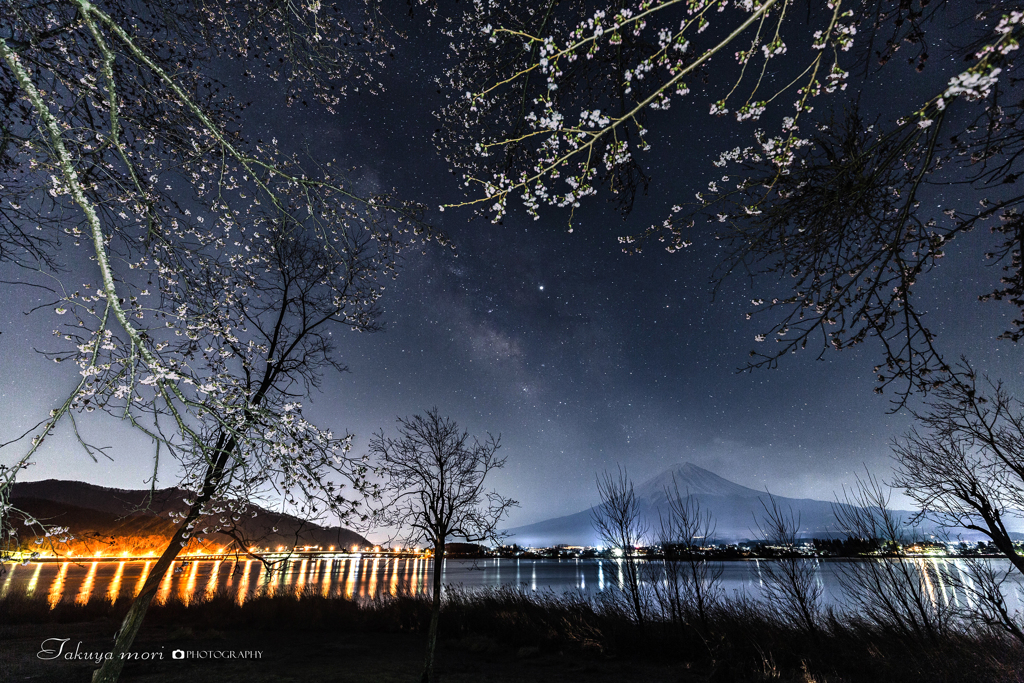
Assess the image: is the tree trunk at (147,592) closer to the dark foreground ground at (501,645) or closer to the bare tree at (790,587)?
the dark foreground ground at (501,645)

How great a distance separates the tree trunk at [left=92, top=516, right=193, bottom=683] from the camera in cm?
627

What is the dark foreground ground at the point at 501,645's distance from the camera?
8297 millimetres

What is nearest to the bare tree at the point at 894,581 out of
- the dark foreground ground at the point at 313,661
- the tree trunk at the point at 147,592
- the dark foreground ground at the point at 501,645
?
the dark foreground ground at the point at 501,645

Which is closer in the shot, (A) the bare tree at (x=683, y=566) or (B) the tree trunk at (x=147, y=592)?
(B) the tree trunk at (x=147, y=592)

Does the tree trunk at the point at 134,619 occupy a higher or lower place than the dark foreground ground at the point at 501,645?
higher

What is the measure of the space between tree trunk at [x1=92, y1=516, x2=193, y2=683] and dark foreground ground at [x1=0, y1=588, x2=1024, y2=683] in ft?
9.29

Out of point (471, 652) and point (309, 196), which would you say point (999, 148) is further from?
point (471, 652)

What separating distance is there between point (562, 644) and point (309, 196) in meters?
13.3

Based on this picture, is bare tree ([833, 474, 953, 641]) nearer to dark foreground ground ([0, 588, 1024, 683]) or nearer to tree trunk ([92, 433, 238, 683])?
dark foreground ground ([0, 588, 1024, 683])

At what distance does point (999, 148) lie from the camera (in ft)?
11.5

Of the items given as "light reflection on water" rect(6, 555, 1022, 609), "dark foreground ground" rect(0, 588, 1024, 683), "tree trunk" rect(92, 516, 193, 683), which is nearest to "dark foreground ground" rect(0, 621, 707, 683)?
"dark foreground ground" rect(0, 588, 1024, 683)

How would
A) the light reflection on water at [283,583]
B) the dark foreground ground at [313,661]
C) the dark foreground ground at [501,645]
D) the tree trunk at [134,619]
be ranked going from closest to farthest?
the tree trunk at [134,619]
the dark foreground ground at [501,645]
the dark foreground ground at [313,661]
the light reflection on water at [283,583]

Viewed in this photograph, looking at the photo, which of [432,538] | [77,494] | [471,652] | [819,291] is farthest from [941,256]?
[77,494]

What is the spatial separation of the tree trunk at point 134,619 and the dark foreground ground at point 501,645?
9.29 ft
